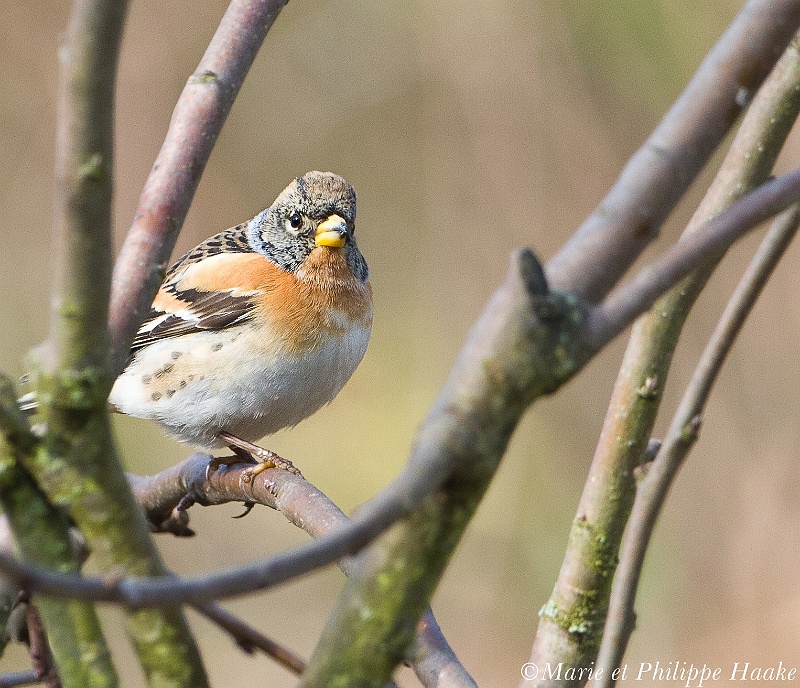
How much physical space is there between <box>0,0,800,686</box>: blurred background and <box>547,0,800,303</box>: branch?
301cm

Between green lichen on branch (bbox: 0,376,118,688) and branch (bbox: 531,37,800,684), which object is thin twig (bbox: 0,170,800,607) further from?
branch (bbox: 531,37,800,684)

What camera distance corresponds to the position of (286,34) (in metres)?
4.83

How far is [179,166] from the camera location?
1391 millimetres

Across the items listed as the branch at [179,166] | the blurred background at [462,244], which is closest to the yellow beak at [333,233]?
the branch at [179,166]

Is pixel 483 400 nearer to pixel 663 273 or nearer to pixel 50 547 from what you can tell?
pixel 663 273

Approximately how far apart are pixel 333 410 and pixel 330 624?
4.06 meters

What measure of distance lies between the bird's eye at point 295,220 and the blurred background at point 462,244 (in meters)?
1.56

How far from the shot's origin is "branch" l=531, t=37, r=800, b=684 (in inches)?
54.1

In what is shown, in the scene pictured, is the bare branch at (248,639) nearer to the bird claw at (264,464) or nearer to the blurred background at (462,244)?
the bird claw at (264,464)

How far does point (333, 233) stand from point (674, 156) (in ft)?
7.30

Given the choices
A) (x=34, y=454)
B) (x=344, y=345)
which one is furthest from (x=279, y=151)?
(x=34, y=454)

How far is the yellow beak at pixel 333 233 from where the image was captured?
3.02 m

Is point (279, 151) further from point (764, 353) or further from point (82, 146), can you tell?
point (82, 146)

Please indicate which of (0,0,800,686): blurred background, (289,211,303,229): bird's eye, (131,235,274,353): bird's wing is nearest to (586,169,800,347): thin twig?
(131,235,274,353): bird's wing
